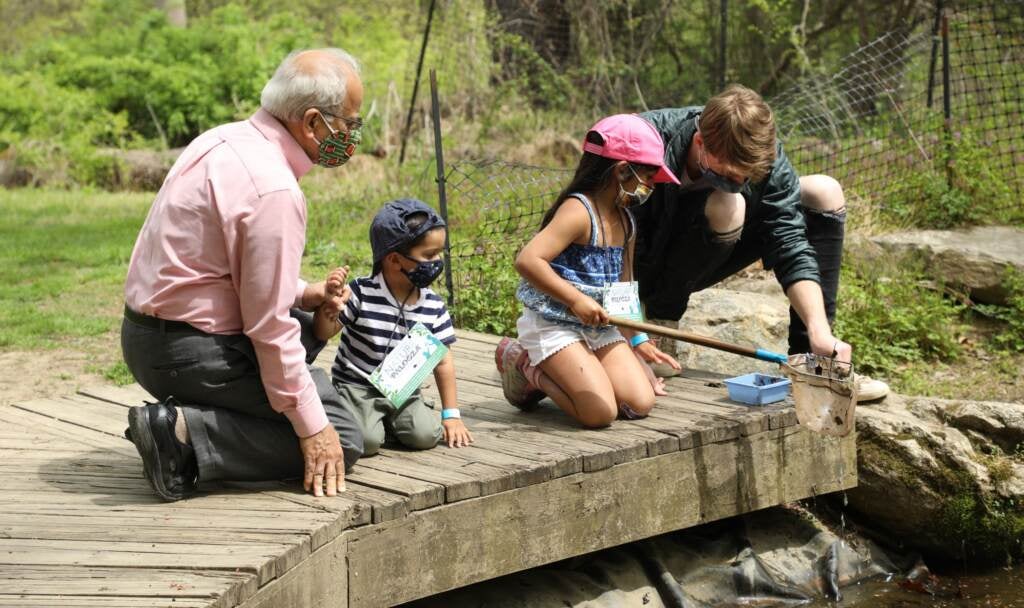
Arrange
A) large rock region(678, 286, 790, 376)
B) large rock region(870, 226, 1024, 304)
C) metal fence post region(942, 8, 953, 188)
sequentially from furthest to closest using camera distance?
metal fence post region(942, 8, 953, 188) < large rock region(870, 226, 1024, 304) < large rock region(678, 286, 790, 376)

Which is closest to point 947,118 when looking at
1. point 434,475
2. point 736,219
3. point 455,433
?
point 736,219

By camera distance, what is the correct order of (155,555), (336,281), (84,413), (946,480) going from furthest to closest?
(946,480)
(84,413)
(336,281)
(155,555)

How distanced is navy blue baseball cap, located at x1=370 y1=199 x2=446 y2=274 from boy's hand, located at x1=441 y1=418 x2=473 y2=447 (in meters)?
0.62

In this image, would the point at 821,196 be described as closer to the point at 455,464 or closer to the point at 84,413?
the point at 455,464

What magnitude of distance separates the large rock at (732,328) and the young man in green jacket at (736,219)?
101 cm

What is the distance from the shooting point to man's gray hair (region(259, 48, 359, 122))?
3.51 m

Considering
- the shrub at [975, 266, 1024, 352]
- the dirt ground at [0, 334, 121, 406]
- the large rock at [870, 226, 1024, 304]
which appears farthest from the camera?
the large rock at [870, 226, 1024, 304]

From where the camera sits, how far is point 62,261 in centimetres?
914

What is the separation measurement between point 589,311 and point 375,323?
0.76m

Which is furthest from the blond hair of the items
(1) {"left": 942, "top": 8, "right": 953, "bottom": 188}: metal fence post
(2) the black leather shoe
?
(1) {"left": 942, "top": 8, "right": 953, "bottom": 188}: metal fence post

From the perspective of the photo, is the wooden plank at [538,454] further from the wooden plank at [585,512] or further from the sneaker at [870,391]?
the sneaker at [870,391]

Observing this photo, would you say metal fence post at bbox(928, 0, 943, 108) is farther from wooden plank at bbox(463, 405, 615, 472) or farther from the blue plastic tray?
wooden plank at bbox(463, 405, 615, 472)

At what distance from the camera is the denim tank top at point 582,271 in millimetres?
4484

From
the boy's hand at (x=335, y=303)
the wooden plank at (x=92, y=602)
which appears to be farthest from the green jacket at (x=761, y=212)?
the wooden plank at (x=92, y=602)
